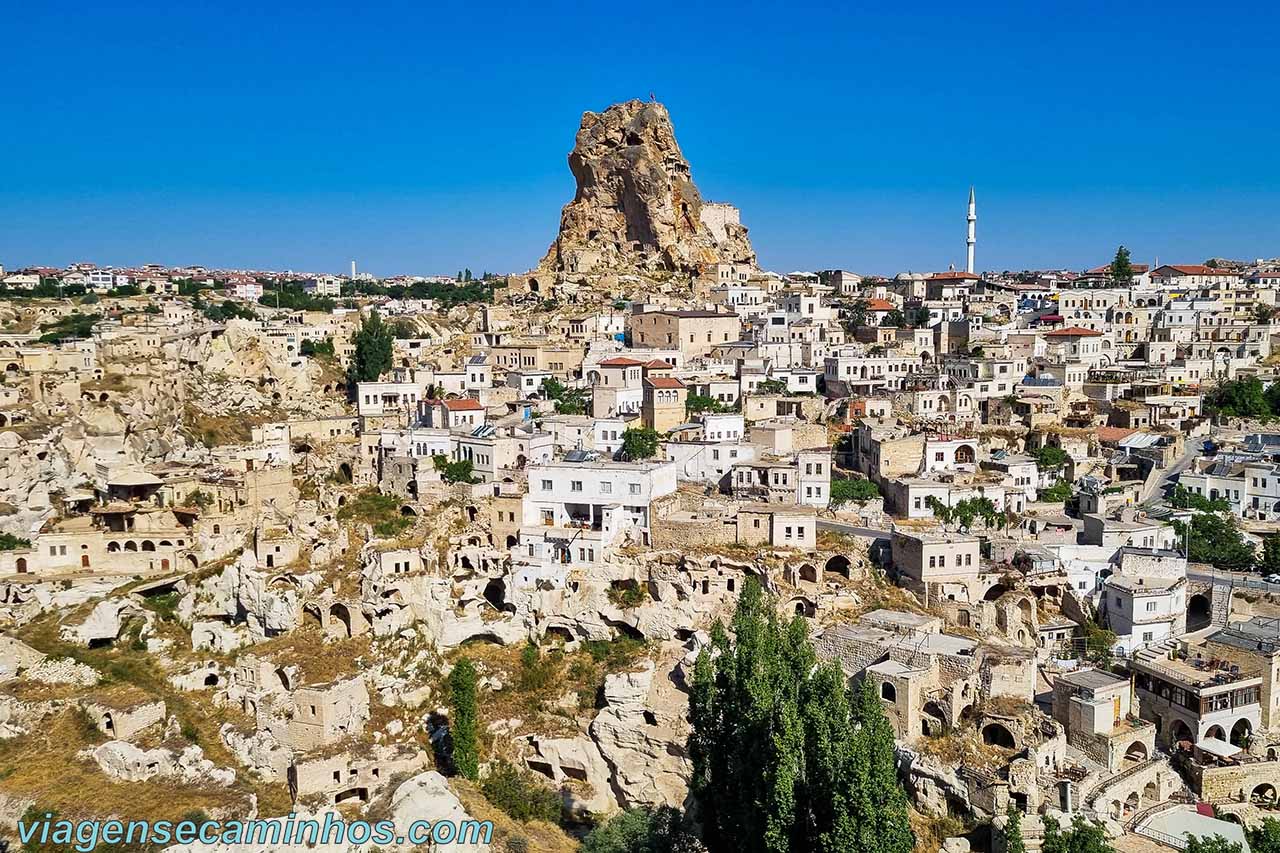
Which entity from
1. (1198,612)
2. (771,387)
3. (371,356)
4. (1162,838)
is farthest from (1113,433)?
(371,356)

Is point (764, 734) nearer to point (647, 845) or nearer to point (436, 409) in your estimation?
point (647, 845)

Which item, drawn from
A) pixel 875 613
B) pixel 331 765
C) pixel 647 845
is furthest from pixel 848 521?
pixel 331 765

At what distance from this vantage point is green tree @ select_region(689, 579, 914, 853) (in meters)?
15.9

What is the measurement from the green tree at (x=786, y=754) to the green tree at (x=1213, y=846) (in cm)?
659

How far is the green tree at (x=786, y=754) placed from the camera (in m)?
15.9

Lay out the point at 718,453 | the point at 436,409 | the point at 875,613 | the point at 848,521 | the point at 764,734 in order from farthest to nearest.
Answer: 1. the point at 436,409
2. the point at 718,453
3. the point at 848,521
4. the point at 875,613
5. the point at 764,734

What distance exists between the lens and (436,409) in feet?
128

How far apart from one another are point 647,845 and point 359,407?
28.1 meters

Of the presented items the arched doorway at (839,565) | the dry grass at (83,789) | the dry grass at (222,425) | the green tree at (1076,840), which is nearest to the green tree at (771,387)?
the arched doorway at (839,565)

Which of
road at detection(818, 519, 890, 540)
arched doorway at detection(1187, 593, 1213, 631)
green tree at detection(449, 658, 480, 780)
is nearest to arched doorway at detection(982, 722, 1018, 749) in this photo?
road at detection(818, 519, 890, 540)

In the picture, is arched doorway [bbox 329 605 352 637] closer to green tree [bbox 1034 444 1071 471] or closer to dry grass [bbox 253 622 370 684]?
dry grass [bbox 253 622 370 684]

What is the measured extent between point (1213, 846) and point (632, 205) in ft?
203

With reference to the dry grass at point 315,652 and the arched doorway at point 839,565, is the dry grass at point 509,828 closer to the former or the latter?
the dry grass at point 315,652

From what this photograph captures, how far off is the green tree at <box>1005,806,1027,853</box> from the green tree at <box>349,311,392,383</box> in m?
35.5
